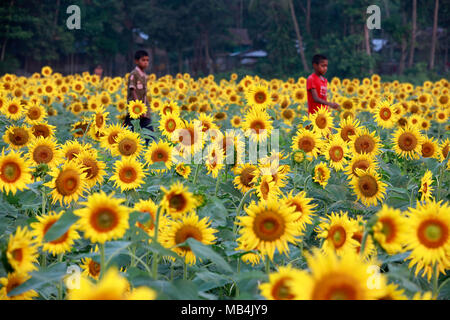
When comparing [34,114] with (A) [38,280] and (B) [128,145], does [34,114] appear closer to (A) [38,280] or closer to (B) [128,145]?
(B) [128,145]

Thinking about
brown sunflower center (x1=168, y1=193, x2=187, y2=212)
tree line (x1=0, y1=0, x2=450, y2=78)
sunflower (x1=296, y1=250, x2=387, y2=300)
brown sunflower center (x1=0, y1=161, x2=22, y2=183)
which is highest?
tree line (x1=0, y1=0, x2=450, y2=78)

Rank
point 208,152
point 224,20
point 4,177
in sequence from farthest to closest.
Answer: point 224,20
point 208,152
point 4,177

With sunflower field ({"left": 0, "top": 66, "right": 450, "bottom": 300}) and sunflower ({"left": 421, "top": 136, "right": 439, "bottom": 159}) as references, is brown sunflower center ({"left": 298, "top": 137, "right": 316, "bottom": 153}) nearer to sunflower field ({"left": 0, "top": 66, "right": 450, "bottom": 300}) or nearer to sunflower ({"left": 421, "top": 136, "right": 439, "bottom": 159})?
sunflower field ({"left": 0, "top": 66, "right": 450, "bottom": 300})

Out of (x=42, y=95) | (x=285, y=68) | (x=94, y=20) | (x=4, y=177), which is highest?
(x=94, y=20)

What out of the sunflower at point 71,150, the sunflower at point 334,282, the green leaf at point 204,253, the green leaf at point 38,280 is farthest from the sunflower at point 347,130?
the sunflower at point 334,282

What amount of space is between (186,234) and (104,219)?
1.44 ft

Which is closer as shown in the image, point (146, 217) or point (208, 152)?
point (146, 217)

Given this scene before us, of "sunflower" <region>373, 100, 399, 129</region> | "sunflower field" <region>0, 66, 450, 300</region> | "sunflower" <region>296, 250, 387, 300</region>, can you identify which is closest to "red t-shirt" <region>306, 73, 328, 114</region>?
"sunflower" <region>373, 100, 399, 129</region>

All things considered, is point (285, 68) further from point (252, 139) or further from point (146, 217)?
point (146, 217)

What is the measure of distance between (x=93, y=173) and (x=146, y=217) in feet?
4.41

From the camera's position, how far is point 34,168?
9.84ft

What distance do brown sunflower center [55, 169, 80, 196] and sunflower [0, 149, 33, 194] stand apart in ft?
0.73

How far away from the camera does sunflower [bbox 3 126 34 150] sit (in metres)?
3.95
